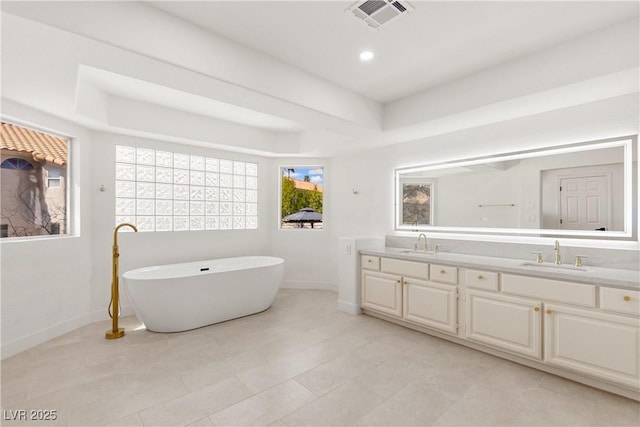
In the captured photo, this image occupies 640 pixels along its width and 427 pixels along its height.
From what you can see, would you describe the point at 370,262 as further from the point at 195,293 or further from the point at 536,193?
the point at 195,293

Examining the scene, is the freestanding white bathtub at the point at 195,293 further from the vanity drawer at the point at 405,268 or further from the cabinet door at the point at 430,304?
the cabinet door at the point at 430,304

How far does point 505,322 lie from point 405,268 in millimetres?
1056

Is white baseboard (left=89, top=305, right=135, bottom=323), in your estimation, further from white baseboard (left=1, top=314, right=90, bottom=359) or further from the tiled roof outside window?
the tiled roof outside window

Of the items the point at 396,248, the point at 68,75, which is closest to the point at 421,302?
the point at 396,248

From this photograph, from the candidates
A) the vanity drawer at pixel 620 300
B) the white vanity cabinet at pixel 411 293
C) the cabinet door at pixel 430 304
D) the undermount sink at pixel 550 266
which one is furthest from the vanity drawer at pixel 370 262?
the vanity drawer at pixel 620 300

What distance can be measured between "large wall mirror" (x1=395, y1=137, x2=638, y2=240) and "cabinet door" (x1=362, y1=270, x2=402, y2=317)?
0.86 meters

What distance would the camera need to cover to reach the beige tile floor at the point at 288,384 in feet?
6.23

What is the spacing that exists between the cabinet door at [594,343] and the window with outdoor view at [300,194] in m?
3.53

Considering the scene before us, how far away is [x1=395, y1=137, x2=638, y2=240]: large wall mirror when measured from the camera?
2529 millimetres

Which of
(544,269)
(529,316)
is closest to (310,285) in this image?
(529,316)

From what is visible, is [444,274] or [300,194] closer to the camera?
[444,274]

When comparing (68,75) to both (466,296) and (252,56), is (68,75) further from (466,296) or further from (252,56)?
(466,296)

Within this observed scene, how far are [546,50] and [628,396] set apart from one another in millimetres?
2616

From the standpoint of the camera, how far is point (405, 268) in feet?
11.0
